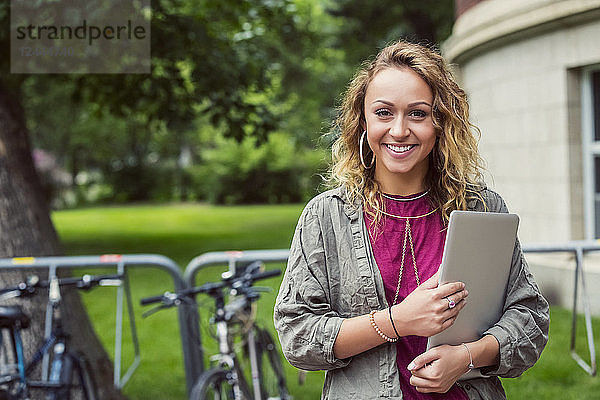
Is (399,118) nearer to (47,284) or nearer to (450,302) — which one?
(450,302)

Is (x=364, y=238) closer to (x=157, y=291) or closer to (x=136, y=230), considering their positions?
(x=157, y=291)

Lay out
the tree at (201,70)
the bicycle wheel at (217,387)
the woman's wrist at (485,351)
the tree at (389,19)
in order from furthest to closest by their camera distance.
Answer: the tree at (389,19) < the tree at (201,70) < the bicycle wheel at (217,387) < the woman's wrist at (485,351)

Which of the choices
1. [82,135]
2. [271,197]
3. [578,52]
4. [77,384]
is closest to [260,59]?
[578,52]

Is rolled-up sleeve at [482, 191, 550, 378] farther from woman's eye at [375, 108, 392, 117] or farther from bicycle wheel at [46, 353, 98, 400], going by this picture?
bicycle wheel at [46, 353, 98, 400]

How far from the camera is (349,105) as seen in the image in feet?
7.33

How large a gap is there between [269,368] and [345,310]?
363 centimetres

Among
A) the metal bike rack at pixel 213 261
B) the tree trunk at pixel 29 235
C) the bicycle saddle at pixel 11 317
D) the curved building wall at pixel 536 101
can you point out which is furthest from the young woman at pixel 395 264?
the curved building wall at pixel 536 101

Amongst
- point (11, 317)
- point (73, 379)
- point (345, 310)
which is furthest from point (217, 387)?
point (345, 310)

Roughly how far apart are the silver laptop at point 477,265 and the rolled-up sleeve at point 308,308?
9.8 inches

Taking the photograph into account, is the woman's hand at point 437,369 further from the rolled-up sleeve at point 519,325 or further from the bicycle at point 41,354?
the bicycle at point 41,354

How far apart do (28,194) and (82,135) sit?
2724cm

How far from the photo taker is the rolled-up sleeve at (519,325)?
6.77 ft

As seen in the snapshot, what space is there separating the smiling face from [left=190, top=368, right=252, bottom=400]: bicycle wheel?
295 cm

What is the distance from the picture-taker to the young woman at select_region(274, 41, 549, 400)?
6.62 feet
